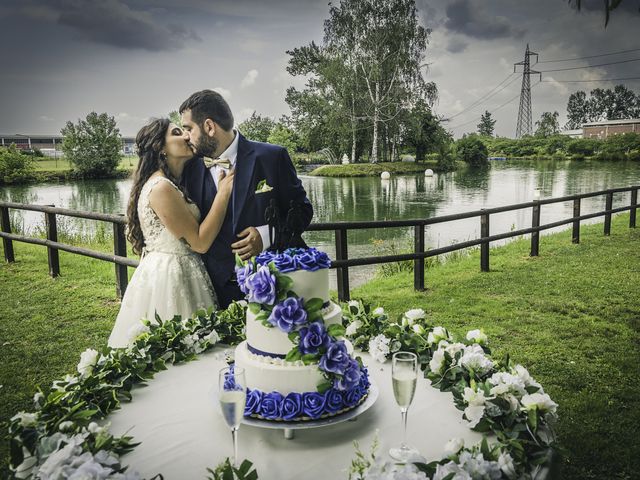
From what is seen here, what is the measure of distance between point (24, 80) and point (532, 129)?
2077cm

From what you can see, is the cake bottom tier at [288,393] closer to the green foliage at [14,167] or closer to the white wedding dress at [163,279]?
the white wedding dress at [163,279]

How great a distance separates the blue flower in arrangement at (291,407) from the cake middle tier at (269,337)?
0.37ft

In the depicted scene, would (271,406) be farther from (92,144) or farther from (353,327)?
(92,144)

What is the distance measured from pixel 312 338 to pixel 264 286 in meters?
→ 0.19

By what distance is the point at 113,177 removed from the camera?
5648mm

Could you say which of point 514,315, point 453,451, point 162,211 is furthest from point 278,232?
point 514,315

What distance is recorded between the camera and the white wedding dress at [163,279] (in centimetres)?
266

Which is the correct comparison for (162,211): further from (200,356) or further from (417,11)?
(417,11)

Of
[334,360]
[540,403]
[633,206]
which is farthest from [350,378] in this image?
[633,206]

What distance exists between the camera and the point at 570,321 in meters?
4.49

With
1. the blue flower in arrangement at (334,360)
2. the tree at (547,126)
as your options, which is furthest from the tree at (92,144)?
the tree at (547,126)

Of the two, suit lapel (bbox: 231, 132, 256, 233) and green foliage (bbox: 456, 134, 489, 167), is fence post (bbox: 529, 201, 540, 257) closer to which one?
suit lapel (bbox: 231, 132, 256, 233)

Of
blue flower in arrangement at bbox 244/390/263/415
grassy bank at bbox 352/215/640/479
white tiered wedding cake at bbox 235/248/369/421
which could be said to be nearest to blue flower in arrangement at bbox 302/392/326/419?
white tiered wedding cake at bbox 235/248/369/421

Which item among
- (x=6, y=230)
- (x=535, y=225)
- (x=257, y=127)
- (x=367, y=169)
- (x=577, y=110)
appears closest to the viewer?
(x=257, y=127)
